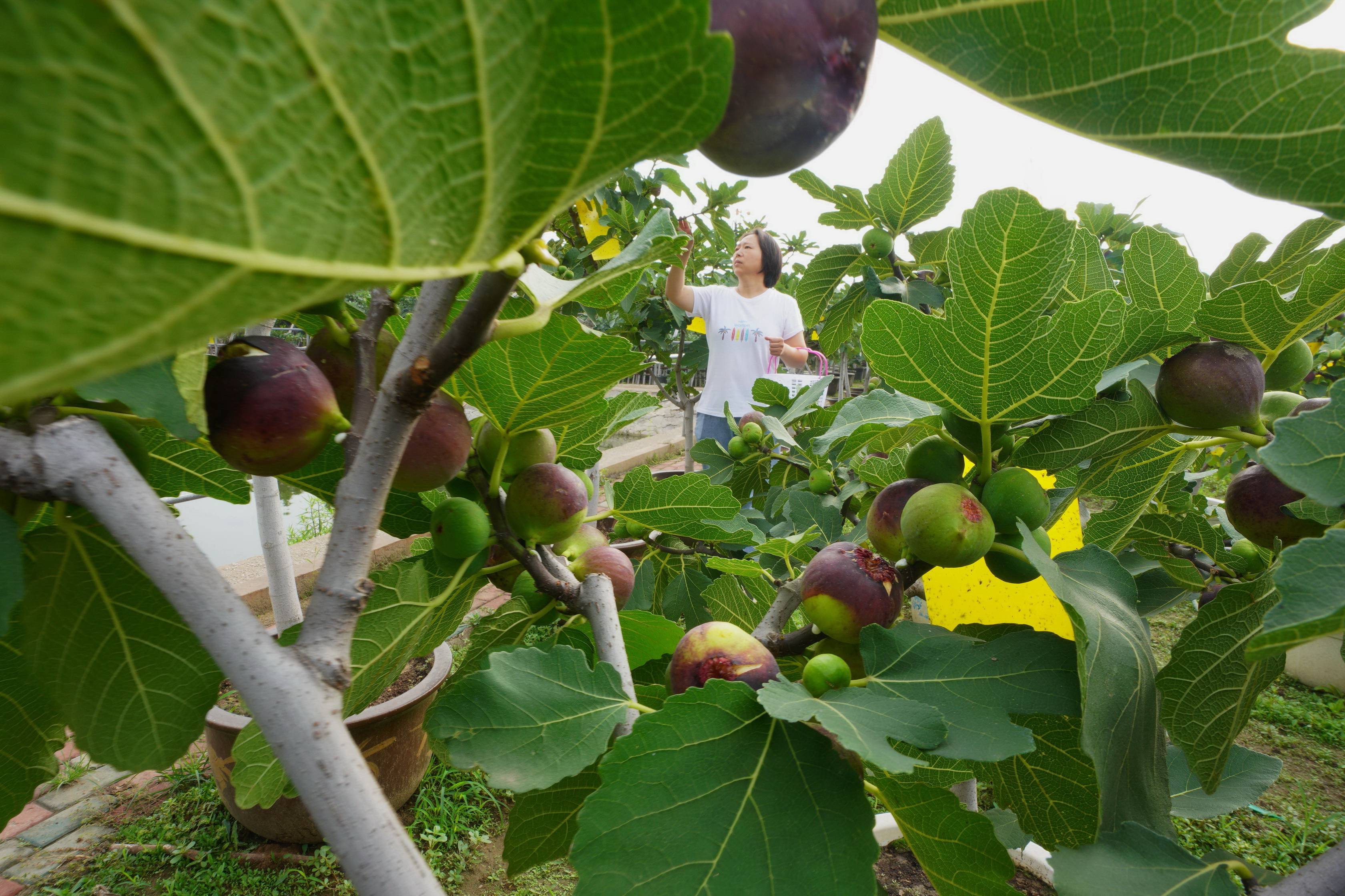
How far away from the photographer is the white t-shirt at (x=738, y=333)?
140 inches

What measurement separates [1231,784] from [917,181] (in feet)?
3.99

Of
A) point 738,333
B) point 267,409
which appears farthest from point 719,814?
point 738,333

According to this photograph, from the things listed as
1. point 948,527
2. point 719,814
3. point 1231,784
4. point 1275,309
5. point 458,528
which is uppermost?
point 1275,309

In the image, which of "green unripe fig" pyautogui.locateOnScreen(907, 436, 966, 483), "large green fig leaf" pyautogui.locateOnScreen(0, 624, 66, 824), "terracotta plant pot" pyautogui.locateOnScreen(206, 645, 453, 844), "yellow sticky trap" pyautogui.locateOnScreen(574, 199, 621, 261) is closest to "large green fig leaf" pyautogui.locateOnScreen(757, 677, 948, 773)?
"green unripe fig" pyautogui.locateOnScreen(907, 436, 966, 483)

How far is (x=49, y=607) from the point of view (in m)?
0.59

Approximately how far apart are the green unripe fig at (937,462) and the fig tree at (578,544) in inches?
15.5

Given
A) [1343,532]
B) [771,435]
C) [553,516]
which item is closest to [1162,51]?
[1343,532]

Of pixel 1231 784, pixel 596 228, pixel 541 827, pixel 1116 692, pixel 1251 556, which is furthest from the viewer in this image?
pixel 596 228

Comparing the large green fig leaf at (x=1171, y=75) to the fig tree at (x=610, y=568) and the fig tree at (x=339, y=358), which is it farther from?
the fig tree at (x=610, y=568)

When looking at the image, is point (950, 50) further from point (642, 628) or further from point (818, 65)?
point (642, 628)

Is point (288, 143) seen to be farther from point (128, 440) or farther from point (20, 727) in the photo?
point (20, 727)

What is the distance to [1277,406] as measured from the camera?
2.30ft

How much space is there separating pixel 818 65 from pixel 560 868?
7.11 feet

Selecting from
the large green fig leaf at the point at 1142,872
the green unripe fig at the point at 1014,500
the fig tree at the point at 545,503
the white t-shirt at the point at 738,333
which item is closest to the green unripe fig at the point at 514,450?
the fig tree at the point at 545,503
